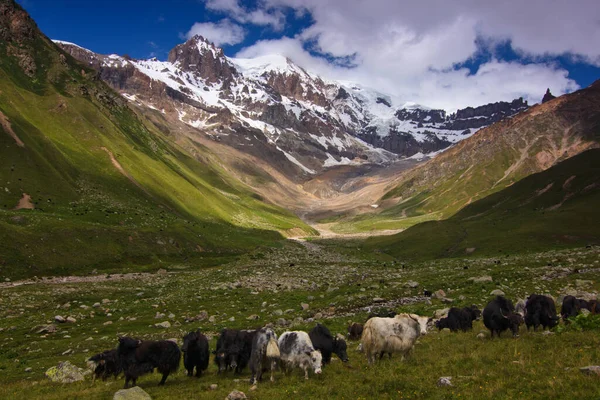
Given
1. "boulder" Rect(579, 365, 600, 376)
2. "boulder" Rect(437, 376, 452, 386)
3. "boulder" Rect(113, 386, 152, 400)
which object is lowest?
"boulder" Rect(437, 376, 452, 386)

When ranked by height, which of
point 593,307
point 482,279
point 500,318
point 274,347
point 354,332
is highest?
point 274,347

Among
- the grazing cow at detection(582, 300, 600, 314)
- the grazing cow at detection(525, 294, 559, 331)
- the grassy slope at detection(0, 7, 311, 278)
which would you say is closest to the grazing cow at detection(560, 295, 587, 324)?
the grazing cow at detection(582, 300, 600, 314)

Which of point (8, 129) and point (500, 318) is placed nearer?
point (500, 318)

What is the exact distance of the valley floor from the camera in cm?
1400

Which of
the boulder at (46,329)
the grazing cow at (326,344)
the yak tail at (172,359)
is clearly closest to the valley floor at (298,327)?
the boulder at (46,329)

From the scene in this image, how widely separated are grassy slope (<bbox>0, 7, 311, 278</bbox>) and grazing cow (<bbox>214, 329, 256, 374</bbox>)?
41.4m

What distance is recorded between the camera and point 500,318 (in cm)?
2080

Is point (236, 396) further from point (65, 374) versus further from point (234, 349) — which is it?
point (65, 374)

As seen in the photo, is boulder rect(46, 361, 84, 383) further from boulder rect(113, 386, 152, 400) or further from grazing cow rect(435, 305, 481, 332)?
grazing cow rect(435, 305, 481, 332)

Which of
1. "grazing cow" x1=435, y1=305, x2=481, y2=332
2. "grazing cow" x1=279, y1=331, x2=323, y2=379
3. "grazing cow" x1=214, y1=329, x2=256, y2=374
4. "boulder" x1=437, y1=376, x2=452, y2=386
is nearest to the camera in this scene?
"boulder" x1=437, y1=376, x2=452, y2=386

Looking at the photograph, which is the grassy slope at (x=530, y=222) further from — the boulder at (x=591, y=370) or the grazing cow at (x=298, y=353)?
the grazing cow at (x=298, y=353)

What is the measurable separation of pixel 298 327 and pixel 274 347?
10.1 metres

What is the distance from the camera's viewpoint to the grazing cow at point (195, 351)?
18.2m

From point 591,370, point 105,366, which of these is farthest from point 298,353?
point 591,370
